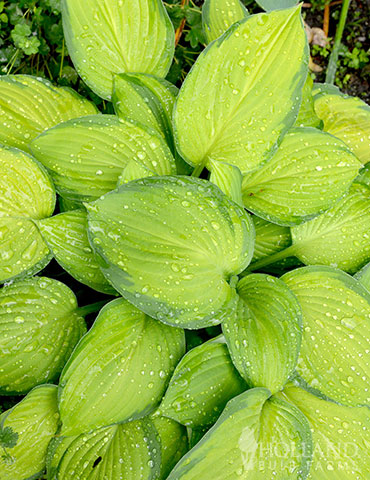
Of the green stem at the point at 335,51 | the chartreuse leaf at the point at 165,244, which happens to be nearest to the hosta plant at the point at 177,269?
the chartreuse leaf at the point at 165,244

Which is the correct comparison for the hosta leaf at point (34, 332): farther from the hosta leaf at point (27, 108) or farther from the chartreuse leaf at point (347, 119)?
the chartreuse leaf at point (347, 119)

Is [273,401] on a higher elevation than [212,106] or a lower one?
lower

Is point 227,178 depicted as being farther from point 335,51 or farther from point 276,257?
point 335,51

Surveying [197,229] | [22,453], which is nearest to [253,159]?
[197,229]

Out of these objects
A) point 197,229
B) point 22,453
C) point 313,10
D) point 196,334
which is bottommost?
point 22,453

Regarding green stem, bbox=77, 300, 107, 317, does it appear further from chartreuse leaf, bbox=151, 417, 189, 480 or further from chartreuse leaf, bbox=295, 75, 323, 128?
chartreuse leaf, bbox=295, 75, 323, 128

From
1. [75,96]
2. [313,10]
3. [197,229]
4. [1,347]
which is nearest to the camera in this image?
[197,229]

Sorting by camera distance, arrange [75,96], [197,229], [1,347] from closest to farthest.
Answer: [197,229] → [1,347] → [75,96]

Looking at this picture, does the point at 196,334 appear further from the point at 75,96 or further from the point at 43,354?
the point at 75,96
